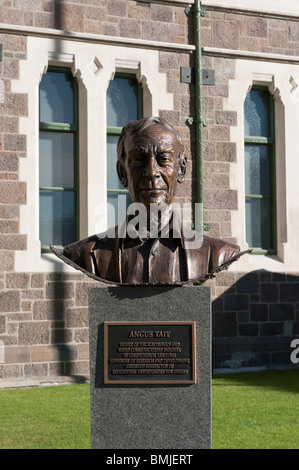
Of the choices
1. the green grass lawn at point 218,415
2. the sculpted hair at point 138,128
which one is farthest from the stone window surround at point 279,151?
the sculpted hair at point 138,128

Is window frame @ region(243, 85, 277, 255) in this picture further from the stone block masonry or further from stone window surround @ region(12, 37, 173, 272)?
the stone block masonry

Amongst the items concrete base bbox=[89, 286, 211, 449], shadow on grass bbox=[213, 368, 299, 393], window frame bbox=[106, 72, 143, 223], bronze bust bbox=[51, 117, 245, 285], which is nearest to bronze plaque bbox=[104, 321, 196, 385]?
concrete base bbox=[89, 286, 211, 449]

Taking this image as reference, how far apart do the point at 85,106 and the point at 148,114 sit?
3.03ft

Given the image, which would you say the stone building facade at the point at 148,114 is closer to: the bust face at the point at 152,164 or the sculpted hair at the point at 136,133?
the sculpted hair at the point at 136,133

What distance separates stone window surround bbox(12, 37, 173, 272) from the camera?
966cm

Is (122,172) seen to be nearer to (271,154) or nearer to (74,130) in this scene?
(74,130)

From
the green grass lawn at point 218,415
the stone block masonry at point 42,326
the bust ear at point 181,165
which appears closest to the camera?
the bust ear at point 181,165

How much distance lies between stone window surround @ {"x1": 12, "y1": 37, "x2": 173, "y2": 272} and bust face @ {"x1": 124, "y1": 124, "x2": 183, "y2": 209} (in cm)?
549

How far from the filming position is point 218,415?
7.03 metres

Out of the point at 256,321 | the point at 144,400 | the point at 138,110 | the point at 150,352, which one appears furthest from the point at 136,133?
the point at 256,321

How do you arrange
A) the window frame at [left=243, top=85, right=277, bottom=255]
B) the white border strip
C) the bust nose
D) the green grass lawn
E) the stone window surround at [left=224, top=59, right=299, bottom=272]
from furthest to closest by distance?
1. the window frame at [left=243, top=85, right=277, bottom=255]
2. the stone window surround at [left=224, top=59, right=299, bottom=272]
3. the white border strip
4. the green grass lawn
5. the bust nose

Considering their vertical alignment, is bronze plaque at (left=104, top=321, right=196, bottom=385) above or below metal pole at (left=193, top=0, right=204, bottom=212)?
below

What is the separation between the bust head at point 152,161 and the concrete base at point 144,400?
20.6 inches

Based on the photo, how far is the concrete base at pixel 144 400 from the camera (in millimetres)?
4242
